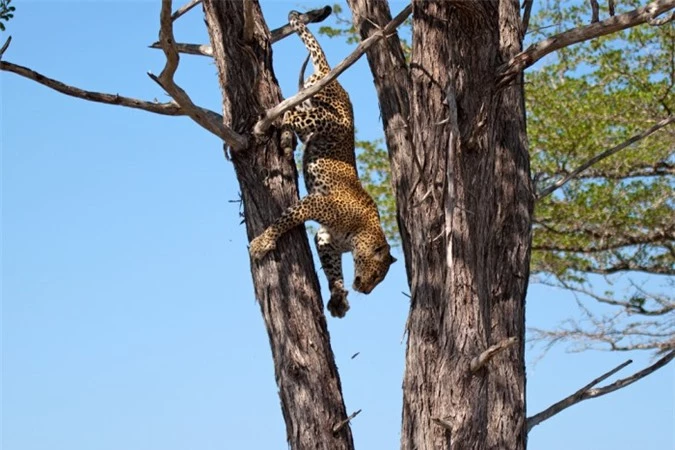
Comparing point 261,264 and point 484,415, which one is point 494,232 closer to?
point 484,415

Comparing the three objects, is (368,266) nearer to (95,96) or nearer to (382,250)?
(382,250)

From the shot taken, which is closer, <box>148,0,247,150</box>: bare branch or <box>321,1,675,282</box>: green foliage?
<box>148,0,247,150</box>: bare branch

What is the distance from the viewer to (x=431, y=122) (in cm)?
593

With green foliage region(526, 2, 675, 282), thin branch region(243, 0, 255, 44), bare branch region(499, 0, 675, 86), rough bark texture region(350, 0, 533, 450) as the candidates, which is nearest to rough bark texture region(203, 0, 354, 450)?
thin branch region(243, 0, 255, 44)

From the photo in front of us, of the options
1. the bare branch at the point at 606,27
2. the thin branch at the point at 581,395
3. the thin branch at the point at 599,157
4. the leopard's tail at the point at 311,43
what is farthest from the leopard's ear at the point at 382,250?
the bare branch at the point at 606,27

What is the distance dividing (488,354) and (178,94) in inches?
94.6

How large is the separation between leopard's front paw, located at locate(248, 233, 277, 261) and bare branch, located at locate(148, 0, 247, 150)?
611 millimetres

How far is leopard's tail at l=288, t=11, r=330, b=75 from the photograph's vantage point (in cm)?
846

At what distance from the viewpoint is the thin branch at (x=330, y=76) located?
6113mm

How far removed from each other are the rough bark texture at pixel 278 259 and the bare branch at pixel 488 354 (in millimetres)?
1311

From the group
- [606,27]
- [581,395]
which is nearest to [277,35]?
[606,27]

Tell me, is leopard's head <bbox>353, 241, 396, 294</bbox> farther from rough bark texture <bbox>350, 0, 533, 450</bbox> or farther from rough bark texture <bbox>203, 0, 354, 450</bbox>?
rough bark texture <bbox>350, 0, 533, 450</bbox>

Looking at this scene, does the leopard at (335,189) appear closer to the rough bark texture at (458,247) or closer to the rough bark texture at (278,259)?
the rough bark texture at (278,259)

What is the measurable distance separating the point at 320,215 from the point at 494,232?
214 cm
